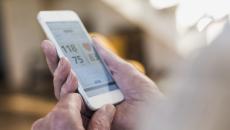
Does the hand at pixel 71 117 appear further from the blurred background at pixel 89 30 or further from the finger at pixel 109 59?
the blurred background at pixel 89 30

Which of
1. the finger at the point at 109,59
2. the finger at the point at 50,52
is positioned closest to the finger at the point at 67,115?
the finger at the point at 50,52

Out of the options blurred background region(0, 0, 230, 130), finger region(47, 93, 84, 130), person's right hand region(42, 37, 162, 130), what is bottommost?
blurred background region(0, 0, 230, 130)

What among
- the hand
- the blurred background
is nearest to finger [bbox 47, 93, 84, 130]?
the hand

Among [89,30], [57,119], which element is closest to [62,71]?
[57,119]

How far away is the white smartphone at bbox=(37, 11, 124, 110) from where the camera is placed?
3.53 ft

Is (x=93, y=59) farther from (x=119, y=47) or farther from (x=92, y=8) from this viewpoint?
(x=92, y=8)

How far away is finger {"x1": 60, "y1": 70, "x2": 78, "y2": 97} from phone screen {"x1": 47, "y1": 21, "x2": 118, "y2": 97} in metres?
0.05

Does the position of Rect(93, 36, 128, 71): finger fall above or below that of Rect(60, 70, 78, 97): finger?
below

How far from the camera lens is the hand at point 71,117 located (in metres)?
0.87

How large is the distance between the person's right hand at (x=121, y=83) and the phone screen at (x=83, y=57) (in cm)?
2

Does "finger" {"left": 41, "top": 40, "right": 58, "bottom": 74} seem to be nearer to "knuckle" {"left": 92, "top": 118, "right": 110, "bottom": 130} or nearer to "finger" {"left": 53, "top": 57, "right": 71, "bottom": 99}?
"finger" {"left": 53, "top": 57, "right": 71, "bottom": 99}

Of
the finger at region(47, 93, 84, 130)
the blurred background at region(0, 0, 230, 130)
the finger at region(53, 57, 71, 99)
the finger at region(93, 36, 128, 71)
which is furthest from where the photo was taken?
the blurred background at region(0, 0, 230, 130)

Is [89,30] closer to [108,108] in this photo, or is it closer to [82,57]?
[82,57]

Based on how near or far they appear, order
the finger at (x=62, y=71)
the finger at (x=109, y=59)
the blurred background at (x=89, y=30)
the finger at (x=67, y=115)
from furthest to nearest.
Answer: the blurred background at (x=89, y=30), the finger at (x=109, y=59), the finger at (x=62, y=71), the finger at (x=67, y=115)
